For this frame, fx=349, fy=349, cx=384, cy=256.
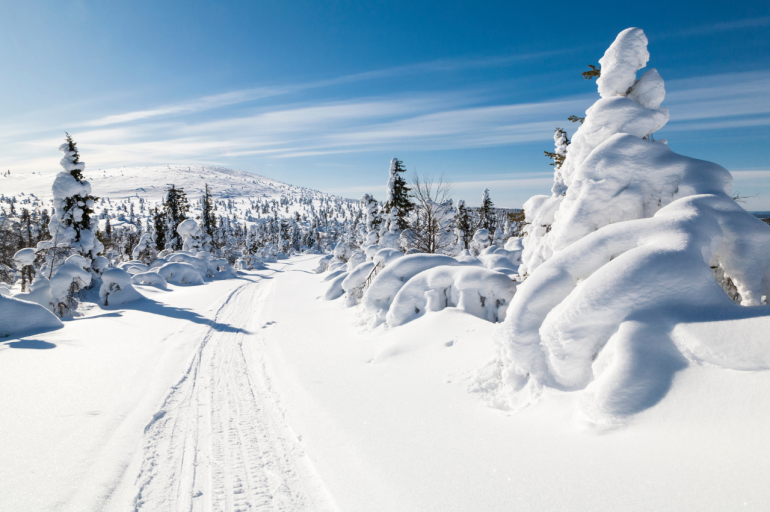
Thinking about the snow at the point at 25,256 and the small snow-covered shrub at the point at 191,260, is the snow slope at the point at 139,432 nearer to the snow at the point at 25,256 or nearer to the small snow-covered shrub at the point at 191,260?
the snow at the point at 25,256

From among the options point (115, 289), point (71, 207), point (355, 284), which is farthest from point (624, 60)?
point (71, 207)

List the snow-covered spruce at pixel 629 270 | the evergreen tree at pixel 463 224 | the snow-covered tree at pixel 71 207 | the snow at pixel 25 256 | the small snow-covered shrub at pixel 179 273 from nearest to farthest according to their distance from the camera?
the snow-covered spruce at pixel 629 270, the snow at pixel 25 256, the snow-covered tree at pixel 71 207, the small snow-covered shrub at pixel 179 273, the evergreen tree at pixel 463 224

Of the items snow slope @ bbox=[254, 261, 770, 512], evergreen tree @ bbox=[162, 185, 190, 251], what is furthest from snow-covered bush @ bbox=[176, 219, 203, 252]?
snow slope @ bbox=[254, 261, 770, 512]

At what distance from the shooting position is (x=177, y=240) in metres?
41.3

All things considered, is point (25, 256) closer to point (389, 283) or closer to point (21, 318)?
point (21, 318)

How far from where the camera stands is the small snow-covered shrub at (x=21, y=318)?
880 cm

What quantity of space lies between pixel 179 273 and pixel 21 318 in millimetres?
19308

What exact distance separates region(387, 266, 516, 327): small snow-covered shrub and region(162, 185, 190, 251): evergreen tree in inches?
1502

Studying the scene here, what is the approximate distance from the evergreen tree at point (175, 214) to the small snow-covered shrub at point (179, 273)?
579 inches

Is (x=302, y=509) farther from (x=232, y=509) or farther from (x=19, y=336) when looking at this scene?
(x=19, y=336)

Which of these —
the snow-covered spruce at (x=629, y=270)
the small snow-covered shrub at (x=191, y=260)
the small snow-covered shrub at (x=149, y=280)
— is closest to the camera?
the snow-covered spruce at (x=629, y=270)

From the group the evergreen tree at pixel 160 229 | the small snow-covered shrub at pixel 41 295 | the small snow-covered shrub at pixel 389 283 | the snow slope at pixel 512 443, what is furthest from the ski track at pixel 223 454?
the evergreen tree at pixel 160 229

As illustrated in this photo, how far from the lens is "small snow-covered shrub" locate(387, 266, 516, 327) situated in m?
8.68

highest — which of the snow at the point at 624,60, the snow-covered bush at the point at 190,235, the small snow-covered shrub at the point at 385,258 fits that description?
the snow at the point at 624,60
